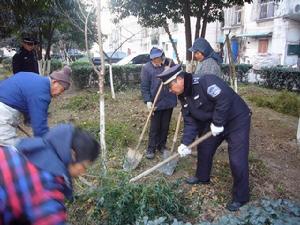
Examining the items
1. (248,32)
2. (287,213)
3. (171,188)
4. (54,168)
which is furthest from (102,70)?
(248,32)

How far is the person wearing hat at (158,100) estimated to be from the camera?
201 inches

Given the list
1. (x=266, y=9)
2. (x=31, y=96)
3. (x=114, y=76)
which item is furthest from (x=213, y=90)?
(x=266, y=9)

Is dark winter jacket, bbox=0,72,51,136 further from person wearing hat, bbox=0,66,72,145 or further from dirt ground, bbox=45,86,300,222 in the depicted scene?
dirt ground, bbox=45,86,300,222

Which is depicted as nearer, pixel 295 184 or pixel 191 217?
pixel 191 217

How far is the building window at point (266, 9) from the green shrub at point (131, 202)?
23.2m

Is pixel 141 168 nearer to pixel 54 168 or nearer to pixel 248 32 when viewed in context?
pixel 54 168

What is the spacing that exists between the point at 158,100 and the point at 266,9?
867 inches

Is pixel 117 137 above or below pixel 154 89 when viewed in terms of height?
below

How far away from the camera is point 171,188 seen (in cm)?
365

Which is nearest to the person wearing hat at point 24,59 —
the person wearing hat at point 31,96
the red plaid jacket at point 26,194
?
the person wearing hat at point 31,96

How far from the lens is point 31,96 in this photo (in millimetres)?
3135

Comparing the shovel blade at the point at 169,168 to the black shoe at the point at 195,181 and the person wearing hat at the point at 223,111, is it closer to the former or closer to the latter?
the black shoe at the point at 195,181

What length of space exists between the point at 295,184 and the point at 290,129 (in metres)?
2.59

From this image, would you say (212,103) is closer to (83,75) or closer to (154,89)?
(154,89)
